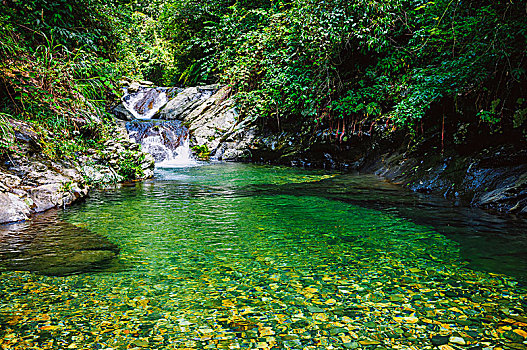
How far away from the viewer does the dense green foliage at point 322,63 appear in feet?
18.2

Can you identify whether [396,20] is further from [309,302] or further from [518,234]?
[309,302]

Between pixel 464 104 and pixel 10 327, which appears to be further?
pixel 464 104

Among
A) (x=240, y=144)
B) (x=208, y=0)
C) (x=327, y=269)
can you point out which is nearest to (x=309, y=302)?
(x=327, y=269)

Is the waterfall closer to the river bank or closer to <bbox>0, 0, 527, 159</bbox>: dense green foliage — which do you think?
the river bank

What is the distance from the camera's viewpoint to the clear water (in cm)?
204

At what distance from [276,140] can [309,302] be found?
1066cm

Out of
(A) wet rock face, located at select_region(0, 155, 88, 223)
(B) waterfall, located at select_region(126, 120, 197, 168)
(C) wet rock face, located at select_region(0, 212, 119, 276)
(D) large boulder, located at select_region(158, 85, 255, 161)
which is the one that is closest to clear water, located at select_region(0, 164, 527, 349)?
(C) wet rock face, located at select_region(0, 212, 119, 276)

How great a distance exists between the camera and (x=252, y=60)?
13391 mm

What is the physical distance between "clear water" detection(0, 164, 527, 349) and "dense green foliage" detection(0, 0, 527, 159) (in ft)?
7.78

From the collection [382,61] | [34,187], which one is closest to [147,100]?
[382,61]

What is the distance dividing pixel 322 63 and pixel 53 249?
903 centimetres

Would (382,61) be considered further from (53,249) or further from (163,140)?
(163,140)

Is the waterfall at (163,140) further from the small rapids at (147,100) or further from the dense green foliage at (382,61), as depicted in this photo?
the dense green foliage at (382,61)

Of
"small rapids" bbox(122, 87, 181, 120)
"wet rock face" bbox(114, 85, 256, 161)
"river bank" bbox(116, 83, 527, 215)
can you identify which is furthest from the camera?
"small rapids" bbox(122, 87, 181, 120)
